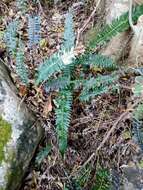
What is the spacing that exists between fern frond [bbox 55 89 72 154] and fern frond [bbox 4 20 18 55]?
29.0 inches

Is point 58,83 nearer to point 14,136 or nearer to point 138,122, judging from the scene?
point 14,136

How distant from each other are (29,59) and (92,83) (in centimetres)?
82

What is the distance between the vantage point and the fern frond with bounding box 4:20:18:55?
4.05 metres

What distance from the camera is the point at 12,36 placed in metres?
4.06

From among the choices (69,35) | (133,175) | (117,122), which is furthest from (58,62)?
(133,175)

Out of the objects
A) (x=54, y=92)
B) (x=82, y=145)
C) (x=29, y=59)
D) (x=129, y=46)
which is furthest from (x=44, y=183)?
(x=129, y=46)

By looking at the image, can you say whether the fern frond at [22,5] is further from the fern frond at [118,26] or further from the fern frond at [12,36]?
the fern frond at [118,26]

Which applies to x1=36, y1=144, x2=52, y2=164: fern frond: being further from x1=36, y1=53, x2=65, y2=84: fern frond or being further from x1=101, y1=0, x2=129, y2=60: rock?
x1=101, y1=0, x2=129, y2=60: rock

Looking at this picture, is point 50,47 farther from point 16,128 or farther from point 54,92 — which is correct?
point 16,128

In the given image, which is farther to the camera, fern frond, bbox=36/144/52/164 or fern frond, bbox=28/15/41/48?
fern frond, bbox=28/15/41/48

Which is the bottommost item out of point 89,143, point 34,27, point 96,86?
point 89,143

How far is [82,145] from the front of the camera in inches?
152


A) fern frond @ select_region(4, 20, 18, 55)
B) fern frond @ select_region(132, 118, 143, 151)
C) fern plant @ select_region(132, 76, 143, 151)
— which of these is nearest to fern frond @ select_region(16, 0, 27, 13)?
fern frond @ select_region(4, 20, 18, 55)

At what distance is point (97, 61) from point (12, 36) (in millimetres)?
906
